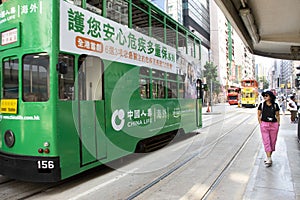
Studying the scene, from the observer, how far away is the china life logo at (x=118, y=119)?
216 inches

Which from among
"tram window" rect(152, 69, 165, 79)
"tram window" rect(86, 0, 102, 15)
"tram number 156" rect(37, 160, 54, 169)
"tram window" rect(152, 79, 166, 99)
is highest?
"tram window" rect(86, 0, 102, 15)

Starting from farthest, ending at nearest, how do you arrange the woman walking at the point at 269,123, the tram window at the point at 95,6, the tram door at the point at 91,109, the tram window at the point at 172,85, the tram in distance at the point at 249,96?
1. the tram in distance at the point at 249,96
2. the tram window at the point at 172,85
3. the woman walking at the point at 269,123
4. the tram window at the point at 95,6
5. the tram door at the point at 91,109

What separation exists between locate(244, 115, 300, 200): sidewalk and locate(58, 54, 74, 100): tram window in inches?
128

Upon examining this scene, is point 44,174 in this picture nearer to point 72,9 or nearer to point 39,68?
point 39,68

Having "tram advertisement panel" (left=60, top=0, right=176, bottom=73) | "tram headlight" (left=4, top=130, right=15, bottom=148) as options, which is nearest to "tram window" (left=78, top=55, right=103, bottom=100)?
"tram advertisement panel" (left=60, top=0, right=176, bottom=73)

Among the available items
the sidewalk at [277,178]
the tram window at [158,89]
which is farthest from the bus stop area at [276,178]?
the tram window at [158,89]

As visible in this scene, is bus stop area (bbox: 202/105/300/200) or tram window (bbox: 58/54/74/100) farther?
tram window (bbox: 58/54/74/100)

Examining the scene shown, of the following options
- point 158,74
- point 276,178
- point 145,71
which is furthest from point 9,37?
point 276,178

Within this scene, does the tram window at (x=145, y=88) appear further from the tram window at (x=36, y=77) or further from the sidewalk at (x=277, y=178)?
the sidewalk at (x=277, y=178)

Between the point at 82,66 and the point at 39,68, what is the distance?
0.74 metres

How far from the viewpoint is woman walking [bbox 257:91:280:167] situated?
587cm

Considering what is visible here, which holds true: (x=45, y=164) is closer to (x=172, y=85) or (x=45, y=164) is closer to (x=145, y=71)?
(x=145, y=71)

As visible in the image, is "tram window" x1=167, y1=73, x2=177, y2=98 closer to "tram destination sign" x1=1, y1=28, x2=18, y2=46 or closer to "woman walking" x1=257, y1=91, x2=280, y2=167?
"woman walking" x1=257, y1=91, x2=280, y2=167

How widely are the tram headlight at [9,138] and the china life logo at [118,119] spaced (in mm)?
1803
